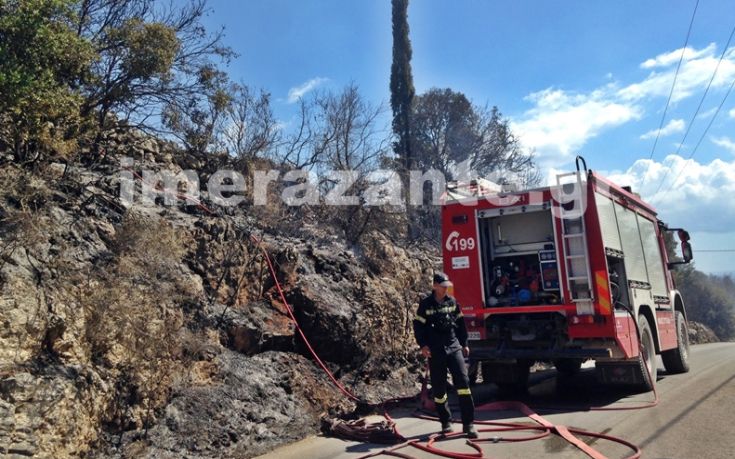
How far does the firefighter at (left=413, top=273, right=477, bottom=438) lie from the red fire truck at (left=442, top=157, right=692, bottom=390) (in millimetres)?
1676

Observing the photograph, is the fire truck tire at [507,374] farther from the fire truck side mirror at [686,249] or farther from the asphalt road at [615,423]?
the fire truck side mirror at [686,249]

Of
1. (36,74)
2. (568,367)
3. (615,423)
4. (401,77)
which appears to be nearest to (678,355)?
(568,367)

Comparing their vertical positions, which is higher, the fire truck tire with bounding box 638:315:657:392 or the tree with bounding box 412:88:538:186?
the tree with bounding box 412:88:538:186

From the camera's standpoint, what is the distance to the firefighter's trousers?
19.8 ft

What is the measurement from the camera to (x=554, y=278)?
25.8ft

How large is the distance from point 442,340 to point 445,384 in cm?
50

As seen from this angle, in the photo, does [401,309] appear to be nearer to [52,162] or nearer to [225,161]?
[225,161]

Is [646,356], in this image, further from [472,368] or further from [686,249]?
[686,249]

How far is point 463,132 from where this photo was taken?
23391 mm

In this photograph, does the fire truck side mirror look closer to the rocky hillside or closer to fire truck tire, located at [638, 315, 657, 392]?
fire truck tire, located at [638, 315, 657, 392]

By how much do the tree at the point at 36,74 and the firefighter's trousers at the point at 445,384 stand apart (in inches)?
215

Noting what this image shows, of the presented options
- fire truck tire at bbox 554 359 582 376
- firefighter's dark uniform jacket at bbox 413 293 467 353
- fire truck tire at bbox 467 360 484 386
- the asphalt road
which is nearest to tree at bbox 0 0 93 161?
the asphalt road

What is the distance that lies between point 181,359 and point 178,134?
6.07 meters

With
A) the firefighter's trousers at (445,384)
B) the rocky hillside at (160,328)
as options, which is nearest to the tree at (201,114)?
the rocky hillside at (160,328)
